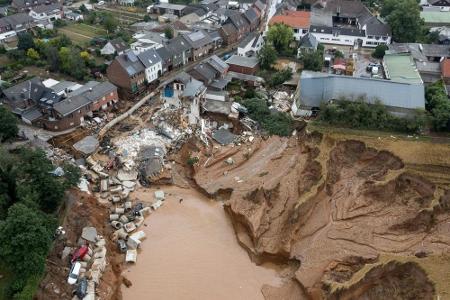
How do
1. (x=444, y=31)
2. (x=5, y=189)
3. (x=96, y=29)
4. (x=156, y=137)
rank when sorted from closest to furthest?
(x=5, y=189) → (x=156, y=137) → (x=444, y=31) → (x=96, y=29)

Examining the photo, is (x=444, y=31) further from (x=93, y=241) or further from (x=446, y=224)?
(x=93, y=241)

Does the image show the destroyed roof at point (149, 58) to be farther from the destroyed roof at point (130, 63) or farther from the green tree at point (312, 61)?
the green tree at point (312, 61)

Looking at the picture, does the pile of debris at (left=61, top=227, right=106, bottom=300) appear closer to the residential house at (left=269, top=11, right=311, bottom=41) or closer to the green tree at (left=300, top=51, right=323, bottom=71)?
the green tree at (left=300, top=51, right=323, bottom=71)

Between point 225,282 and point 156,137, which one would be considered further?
point 156,137

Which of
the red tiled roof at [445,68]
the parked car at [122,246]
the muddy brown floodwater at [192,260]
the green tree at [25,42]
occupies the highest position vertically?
the red tiled roof at [445,68]

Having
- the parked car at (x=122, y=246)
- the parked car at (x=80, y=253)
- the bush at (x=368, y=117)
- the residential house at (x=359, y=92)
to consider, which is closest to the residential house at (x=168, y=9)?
the residential house at (x=359, y=92)

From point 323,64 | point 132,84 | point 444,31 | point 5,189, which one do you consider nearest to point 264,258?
point 5,189

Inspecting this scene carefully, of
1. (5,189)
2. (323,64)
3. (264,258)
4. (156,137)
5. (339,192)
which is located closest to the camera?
(5,189)
